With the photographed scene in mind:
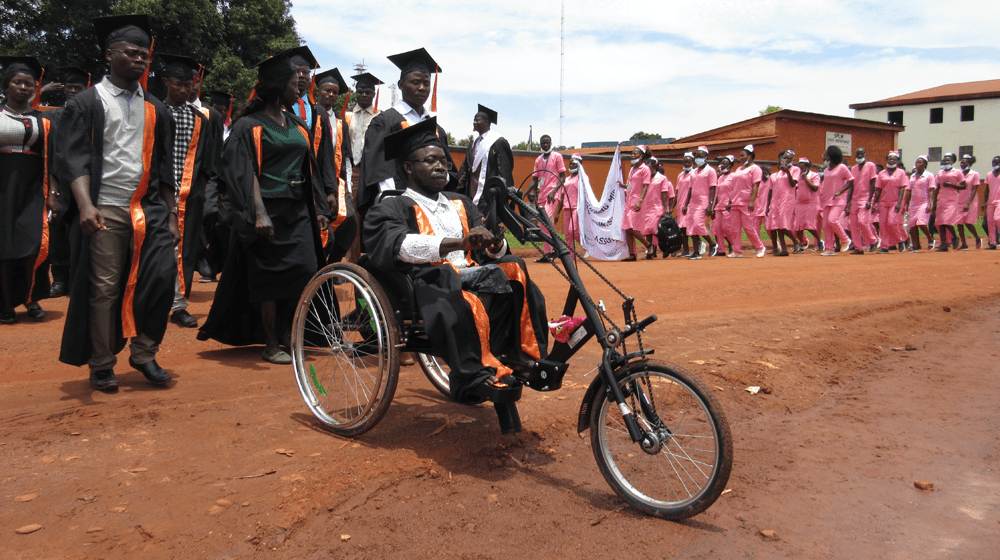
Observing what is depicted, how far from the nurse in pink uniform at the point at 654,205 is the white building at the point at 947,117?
133ft

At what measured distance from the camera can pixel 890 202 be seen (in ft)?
52.7

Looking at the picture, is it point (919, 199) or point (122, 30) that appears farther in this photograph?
point (919, 199)

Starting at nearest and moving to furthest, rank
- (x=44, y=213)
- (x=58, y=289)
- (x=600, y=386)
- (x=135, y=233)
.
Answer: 1. (x=600, y=386)
2. (x=135, y=233)
3. (x=44, y=213)
4. (x=58, y=289)

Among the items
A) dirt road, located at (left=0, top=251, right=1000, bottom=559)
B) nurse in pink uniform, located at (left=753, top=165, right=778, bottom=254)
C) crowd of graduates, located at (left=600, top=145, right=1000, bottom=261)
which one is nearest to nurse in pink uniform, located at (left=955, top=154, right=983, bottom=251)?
crowd of graduates, located at (left=600, top=145, right=1000, bottom=261)

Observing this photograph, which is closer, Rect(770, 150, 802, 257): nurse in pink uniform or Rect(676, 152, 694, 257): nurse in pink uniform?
Rect(676, 152, 694, 257): nurse in pink uniform

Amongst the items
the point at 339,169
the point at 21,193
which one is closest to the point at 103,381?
the point at 21,193

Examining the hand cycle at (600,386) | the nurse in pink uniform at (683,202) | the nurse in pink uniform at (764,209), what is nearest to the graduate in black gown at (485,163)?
the hand cycle at (600,386)

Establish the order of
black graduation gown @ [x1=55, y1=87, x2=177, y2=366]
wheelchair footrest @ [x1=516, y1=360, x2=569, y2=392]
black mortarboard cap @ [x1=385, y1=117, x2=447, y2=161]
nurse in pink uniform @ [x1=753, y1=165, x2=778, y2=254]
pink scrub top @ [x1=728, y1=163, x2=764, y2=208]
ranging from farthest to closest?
1. nurse in pink uniform @ [x1=753, y1=165, x2=778, y2=254]
2. pink scrub top @ [x1=728, y1=163, x2=764, y2=208]
3. black graduation gown @ [x1=55, y1=87, x2=177, y2=366]
4. black mortarboard cap @ [x1=385, y1=117, x2=447, y2=161]
5. wheelchair footrest @ [x1=516, y1=360, x2=569, y2=392]

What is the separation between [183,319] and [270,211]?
2.07 meters

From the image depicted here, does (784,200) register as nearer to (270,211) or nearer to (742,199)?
(742,199)

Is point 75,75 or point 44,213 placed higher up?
point 75,75

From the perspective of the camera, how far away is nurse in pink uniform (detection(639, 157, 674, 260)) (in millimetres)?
14664

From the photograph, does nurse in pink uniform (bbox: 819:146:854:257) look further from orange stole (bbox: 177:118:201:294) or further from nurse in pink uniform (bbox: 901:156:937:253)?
orange stole (bbox: 177:118:201:294)

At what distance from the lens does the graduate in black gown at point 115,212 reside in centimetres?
439
